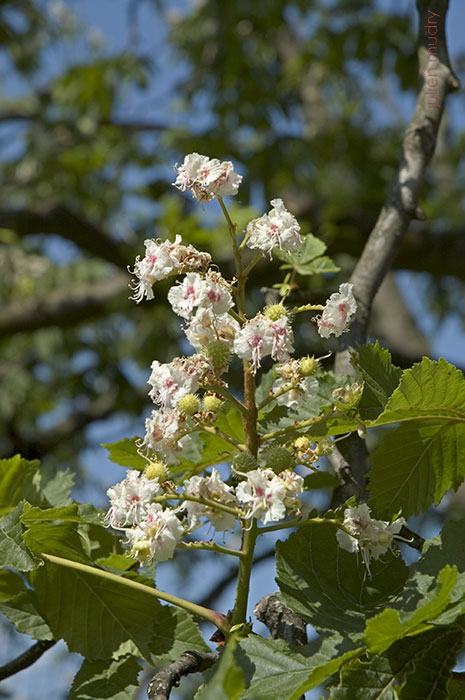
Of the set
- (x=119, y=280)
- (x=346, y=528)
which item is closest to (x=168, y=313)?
(x=119, y=280)

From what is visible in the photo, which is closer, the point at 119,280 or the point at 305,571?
the point at 305,571

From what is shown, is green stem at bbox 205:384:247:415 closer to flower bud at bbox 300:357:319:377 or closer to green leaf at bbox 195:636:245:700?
flower bud at bbox 300:357:319:377

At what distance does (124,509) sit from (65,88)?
18.6ft

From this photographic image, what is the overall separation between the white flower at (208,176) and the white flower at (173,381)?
0.20 meters

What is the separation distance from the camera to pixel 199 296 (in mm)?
821

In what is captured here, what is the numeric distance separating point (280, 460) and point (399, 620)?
0.20 metres

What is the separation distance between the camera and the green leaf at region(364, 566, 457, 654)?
71 centimetres

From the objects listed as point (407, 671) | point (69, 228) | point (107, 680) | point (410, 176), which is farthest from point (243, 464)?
point (69, 228)

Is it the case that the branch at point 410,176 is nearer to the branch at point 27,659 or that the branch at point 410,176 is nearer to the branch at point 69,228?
the branch at point 27,659

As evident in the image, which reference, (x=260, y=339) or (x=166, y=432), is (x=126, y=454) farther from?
(x=260, y=339)

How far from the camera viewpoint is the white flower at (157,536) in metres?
0.84

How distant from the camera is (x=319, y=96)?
7164 mm

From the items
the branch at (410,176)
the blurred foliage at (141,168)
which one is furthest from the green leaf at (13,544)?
the blurred foliage at (141,168)

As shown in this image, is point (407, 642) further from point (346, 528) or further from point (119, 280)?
point (119, 280)
